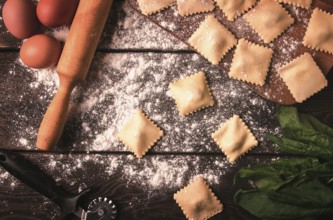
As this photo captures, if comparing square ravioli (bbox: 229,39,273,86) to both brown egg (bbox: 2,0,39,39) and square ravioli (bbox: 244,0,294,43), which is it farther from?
brown egg (bbox: 2,0,39,39)

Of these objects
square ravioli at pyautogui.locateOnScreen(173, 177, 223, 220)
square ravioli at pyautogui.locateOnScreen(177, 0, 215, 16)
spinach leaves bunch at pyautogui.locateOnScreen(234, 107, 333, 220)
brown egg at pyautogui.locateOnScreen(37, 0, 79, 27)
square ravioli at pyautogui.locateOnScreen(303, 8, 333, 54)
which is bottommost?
spinach leaves bunch at pyautogui.locateOnScreen(234, 107, 333, 220)

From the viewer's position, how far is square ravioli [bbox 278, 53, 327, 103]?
4.55 ft

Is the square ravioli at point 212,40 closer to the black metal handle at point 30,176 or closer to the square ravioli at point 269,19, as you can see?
the square ravioli at point 269,19

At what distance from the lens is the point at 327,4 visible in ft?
4.59

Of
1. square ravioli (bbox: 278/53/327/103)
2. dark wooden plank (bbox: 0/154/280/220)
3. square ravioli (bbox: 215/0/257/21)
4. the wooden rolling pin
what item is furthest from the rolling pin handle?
square ravioli (bbox: 278/53/327/103)

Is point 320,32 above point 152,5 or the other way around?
the other way around

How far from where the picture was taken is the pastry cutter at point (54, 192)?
1.41 meters

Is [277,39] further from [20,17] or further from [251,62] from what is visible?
[20,17]

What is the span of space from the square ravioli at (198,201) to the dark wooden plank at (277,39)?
1.23 feet

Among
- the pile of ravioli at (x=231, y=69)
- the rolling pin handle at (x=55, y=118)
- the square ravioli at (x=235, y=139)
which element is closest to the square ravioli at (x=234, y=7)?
the pile of ravioli at (x=231, y=69)

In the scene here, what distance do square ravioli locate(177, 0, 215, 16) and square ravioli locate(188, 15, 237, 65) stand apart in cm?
3

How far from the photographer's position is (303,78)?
1.39 metres

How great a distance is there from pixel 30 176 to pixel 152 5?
70cm

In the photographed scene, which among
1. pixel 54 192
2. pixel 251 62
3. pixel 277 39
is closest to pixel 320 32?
pixel 277 39
